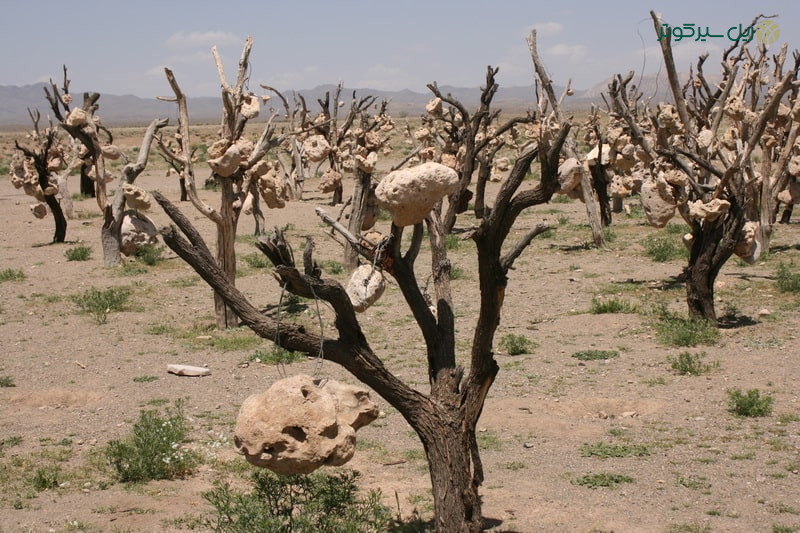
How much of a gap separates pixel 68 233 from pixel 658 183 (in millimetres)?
15732

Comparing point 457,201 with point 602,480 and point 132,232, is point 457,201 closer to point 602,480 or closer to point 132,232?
point 132,232

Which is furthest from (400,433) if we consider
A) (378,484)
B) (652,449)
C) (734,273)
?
(734,273)

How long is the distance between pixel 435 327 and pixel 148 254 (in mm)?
13190

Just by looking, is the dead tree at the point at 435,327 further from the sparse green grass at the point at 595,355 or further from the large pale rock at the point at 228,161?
the large pale rock at the point at 228,161

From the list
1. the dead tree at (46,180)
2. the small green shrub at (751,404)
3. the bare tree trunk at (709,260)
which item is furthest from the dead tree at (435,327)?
the dead tree at (46,180)

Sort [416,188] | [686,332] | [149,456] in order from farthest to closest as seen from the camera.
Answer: [686,332]
[149,456]
[416,188]

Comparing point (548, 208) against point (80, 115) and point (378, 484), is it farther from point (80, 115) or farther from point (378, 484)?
point (378, 484)

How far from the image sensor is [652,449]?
7961 mm

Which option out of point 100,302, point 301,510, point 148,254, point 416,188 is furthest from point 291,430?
point 148,254

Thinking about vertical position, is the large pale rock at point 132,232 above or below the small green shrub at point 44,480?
above

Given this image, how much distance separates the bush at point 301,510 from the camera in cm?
549

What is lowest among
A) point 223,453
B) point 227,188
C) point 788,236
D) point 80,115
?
point 223,453

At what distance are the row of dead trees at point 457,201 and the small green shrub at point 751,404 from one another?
3.07m

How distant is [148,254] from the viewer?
18.0 m
